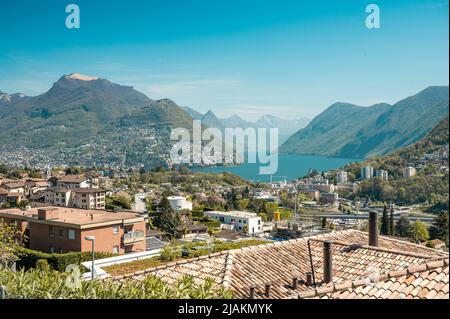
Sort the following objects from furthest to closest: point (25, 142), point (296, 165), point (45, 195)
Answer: point (296, 165)
point (45, 195)
point (25, 142)

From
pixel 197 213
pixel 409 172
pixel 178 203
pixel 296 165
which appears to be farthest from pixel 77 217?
pixel 296 165

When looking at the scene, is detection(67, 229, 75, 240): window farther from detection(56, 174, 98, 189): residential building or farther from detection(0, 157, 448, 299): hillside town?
detection(56, 174, 98, 189): residential building

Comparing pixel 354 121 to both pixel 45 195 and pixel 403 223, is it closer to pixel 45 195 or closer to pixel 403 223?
pixel 403 223

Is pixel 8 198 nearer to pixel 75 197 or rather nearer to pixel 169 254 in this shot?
pixel 75 197

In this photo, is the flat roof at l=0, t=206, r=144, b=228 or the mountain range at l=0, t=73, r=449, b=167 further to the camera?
the mountain range at l=0, t=73, r=449, b=167

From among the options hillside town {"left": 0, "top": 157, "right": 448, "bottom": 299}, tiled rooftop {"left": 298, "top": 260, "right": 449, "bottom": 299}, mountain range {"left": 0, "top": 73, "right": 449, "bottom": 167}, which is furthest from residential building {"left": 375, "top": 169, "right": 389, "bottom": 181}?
tiled rooftop {"left": 298, "top": 260, "right": 449, "bottom": 299}
